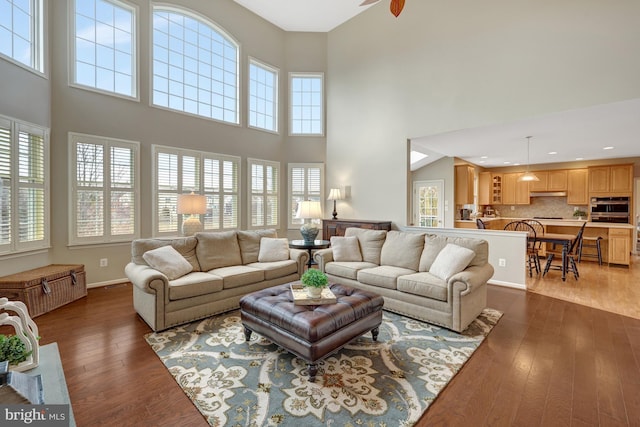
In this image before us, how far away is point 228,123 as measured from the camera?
244 inches

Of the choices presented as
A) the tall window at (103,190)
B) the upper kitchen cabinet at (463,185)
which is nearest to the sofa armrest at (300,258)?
the tall window at (103,190)

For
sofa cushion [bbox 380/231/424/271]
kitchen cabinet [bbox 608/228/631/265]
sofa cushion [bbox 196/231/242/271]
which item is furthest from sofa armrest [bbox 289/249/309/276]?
kitchen cabinet [bbox 608/228/631/265]

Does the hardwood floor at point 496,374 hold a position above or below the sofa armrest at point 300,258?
below

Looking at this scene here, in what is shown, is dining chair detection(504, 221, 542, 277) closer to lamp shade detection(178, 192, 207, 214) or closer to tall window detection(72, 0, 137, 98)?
lamp shade detection(178, 192, 207, 214)

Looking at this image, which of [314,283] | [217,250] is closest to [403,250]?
[314,283]

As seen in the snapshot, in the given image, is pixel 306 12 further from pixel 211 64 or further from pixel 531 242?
pixel 531 242

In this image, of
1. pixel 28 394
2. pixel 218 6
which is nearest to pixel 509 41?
pixel 218 6

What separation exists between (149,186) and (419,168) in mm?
6596

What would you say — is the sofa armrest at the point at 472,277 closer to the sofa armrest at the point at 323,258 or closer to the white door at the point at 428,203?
the sofa armrest at the point at 323,258

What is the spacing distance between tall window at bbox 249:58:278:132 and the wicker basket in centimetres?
425

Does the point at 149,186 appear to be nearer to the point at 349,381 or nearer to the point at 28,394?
the point at 28,394

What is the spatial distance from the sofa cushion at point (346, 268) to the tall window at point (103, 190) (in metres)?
3.37

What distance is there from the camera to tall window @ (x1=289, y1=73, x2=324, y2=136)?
7164mm

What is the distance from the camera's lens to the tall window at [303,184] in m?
7.11
